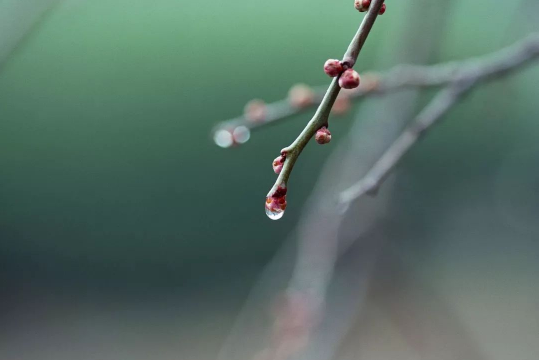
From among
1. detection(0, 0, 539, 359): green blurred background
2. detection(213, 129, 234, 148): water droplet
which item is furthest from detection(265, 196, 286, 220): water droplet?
detection(0, 0, 539, 359): green blurred background

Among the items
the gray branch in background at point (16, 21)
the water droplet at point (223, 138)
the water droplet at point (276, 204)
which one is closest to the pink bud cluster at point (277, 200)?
the water droplet at point (276, 204)

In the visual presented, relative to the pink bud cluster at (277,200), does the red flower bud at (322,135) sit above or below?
above

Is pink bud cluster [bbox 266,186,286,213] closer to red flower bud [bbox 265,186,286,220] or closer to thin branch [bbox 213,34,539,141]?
red flower bud [bbox 265,186,286,220]

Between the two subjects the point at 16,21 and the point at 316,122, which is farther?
the point at 16,21

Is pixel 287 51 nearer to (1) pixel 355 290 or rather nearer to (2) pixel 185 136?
(2) pixel 185 136

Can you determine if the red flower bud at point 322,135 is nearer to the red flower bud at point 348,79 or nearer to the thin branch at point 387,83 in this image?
the red flower bud at point 348,79

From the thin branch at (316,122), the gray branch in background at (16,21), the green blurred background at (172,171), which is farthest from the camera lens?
the green blurred background at (172,171)

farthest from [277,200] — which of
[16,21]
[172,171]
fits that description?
[172,171]

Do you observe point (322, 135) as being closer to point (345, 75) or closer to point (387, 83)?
point (345, 75)

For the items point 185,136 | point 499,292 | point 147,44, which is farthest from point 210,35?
point 499,292
